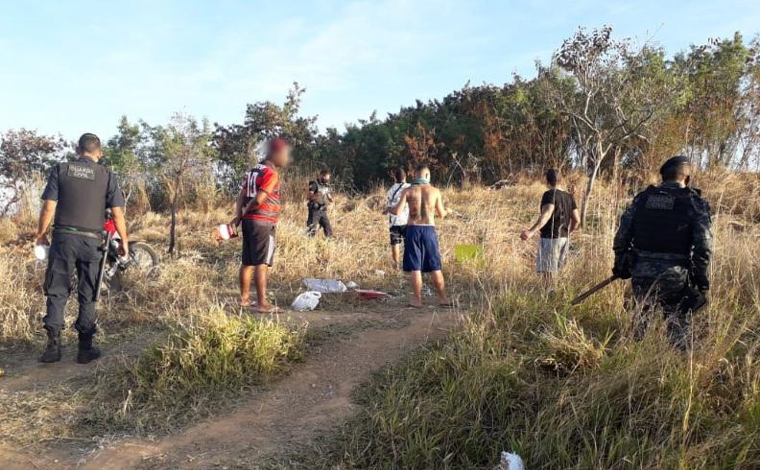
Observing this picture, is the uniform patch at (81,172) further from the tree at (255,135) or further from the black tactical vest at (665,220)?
the tree at (255,135)

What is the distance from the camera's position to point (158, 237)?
33.9 feet

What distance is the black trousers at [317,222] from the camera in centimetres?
914

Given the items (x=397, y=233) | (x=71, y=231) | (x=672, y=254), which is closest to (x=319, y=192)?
(x=397, y=233)

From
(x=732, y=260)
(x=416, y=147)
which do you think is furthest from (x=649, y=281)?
(x=416, y=147)

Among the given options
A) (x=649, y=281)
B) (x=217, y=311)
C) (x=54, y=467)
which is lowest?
(x=54, y=467)

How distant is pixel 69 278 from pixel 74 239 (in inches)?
13.4

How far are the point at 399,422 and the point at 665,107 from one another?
9.60m

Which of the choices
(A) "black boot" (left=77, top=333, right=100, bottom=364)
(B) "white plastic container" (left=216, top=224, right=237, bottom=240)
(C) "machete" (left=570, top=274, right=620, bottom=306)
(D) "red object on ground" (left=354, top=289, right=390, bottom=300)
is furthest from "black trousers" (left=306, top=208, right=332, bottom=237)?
(C) "machete" (left=570, top=274, right=620, bottom=306)

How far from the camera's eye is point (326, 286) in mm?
6410

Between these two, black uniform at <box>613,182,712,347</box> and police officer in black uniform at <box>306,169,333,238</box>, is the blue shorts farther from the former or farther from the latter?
police officer in black uniform at <box>306,169,333,238</box>

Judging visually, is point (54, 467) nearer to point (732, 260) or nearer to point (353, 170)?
point (732, 260)

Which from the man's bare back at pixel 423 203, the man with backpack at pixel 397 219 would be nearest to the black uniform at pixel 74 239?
the man's bare back at pixel 423 203

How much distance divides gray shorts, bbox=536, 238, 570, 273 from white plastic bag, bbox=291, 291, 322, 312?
2.53 m

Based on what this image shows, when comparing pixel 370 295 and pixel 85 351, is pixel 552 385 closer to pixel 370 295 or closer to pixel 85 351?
pixel 370 295
